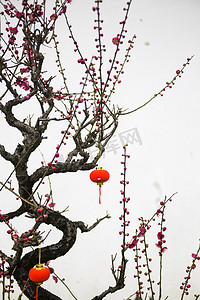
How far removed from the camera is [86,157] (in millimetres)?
1311

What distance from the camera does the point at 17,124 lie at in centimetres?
132

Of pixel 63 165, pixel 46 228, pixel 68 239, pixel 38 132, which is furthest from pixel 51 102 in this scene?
pixel 46 228

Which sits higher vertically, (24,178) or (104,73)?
(104,73)

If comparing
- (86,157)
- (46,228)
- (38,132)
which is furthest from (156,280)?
(38,132)

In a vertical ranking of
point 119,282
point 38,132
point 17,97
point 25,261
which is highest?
point 17,97

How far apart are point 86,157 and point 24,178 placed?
11.8 inches

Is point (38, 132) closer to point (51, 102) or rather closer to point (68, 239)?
point (51, 102)

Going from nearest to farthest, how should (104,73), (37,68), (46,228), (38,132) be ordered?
1. (37,68)
2. (38,132)
3. (46,228)
4. (104,73)

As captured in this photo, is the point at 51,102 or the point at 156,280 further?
the point at 156,280

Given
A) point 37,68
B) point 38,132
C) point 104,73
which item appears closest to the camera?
point 37,68

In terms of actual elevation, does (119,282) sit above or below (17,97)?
below

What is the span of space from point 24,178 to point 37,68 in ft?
1.59

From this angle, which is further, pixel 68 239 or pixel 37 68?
pixel 68 239

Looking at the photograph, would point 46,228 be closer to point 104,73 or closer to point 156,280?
point 156,280
